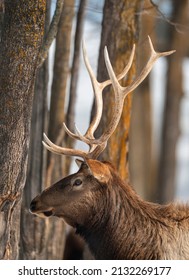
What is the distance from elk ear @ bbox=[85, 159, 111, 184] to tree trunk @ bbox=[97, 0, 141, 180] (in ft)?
4.59

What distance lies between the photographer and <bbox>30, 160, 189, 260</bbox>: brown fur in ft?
26.6

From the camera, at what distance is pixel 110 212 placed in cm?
819

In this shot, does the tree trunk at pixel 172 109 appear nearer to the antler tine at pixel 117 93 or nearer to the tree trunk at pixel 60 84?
the tree trunk at pixel 60 84

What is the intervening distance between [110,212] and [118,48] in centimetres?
209

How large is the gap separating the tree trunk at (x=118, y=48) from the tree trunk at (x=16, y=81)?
6.00 ft

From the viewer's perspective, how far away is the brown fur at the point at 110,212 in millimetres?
8094

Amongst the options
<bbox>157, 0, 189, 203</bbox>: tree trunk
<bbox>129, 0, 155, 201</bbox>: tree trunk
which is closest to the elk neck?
<bbox>129, 0, 155, 201</bbox>: tree trunk

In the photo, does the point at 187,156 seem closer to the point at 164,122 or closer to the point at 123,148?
the point at 164,122

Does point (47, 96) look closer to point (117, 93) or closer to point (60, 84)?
point (60, 84)

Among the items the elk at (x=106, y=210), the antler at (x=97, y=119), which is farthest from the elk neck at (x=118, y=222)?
the antler at (x=97, y=119)

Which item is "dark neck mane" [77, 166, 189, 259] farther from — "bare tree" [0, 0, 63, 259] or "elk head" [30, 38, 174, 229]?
"bare tree" [0, 0, 63, 259]

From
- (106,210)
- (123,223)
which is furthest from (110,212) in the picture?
(123,223)

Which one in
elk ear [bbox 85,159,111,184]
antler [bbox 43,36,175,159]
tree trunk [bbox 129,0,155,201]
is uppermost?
antler [bbox 43,36,175,159]

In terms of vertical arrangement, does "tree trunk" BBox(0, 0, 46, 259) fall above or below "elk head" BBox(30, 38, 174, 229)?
above
